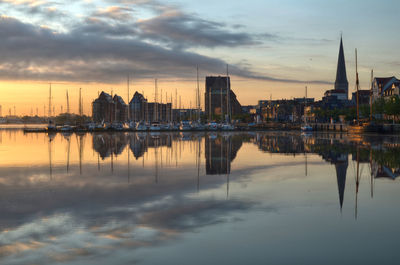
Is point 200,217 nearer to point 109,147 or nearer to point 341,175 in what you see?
point 341,175

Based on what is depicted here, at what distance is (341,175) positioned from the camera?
963 inches

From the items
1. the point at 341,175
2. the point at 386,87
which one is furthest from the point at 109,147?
the point at 386,87

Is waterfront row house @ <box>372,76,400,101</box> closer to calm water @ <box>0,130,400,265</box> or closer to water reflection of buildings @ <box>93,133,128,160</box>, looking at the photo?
water reflection of buildings @ <box>93,133,128,160</box>

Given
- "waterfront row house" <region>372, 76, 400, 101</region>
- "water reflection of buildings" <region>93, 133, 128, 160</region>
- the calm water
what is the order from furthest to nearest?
1. "waterfront row house" <region>372, 76, 400, 101</region>
2. "water reflection of buildings" <region>93, 133, 128, 160</region>
3. the calm water

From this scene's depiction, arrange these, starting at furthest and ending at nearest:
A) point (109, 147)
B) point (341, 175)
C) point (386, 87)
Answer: point (386, 87), point (109, 147), point (341, 175)

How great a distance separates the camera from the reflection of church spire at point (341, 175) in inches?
720

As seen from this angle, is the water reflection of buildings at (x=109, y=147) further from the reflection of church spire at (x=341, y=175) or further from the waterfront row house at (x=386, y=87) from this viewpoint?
the waterfront row house at (x=386, y=87)

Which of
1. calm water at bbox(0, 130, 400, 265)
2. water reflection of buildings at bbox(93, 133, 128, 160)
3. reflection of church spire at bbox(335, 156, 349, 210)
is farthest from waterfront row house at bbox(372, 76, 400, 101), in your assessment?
calm water at bbox(0, 130, 400, 265)

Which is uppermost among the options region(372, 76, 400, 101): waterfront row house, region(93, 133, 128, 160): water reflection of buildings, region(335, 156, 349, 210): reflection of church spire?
region(372, 76, 400, 101): waterfront row house

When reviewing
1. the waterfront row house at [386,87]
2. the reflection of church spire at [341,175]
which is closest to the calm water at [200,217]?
the reflection of church spire at [341,175]

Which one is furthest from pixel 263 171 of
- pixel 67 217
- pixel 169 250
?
pixel 169 250

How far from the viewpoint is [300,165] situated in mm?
30234

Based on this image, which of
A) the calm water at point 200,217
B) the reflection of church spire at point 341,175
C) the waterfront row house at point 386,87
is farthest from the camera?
the waterfront row house at point 386,87

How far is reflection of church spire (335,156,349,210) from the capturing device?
1830cm
